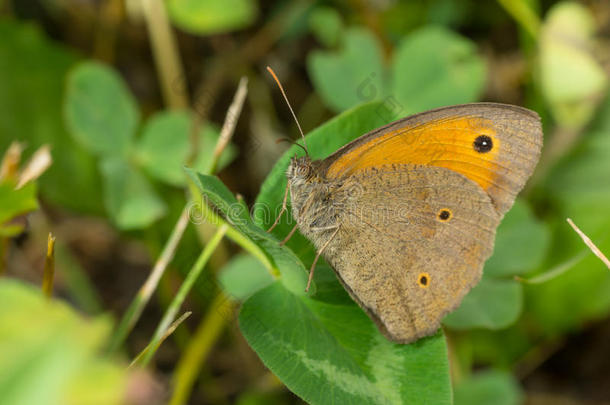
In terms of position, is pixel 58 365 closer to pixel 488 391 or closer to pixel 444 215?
pixel 444 215

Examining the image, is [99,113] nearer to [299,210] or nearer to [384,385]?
[299,210]

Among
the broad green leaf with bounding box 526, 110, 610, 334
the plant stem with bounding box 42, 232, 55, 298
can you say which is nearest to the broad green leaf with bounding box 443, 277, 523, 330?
the broad green leaf with bounding box 526, 110, 610, 334

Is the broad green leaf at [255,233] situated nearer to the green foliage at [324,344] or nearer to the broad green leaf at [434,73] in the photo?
the green foliage at [324,344]

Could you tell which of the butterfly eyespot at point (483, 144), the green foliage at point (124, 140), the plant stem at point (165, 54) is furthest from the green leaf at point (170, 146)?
the butterfly eyespot at point (483, 144)

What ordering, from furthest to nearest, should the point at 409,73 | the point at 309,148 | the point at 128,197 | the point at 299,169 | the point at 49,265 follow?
the point at 409,73 → the point at 128,197 → the point at 309,148 → the point at 299,169 → the point at 49,265

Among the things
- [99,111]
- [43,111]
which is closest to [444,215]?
[99,111]

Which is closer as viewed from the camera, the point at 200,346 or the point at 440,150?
the point at 440,150
